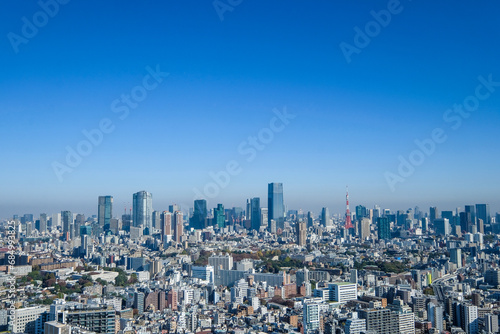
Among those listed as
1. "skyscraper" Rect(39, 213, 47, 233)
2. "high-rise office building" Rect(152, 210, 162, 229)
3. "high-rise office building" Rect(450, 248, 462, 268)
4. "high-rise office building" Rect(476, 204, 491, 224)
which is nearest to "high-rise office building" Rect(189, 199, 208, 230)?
"high-rise office building" Rect(152, 210, 162, 229)

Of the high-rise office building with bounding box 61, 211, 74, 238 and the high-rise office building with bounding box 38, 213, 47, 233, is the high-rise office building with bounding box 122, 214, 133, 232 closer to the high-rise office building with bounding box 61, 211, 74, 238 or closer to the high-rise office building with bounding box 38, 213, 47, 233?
the high-rise office building with bounding box 61, 211, 74, 238

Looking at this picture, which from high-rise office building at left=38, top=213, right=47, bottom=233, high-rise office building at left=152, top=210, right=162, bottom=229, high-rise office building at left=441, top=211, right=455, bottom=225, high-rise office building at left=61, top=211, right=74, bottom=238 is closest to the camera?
high-rise office building at left=61, top=211, right=74, bottom=238

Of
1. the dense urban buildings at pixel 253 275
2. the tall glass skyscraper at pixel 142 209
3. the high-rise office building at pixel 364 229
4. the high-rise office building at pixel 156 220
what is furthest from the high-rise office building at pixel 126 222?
the high-rise office building at pixel 364 229

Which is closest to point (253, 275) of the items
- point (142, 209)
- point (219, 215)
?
point (142, 209)

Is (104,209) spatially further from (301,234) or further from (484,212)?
(484,212)

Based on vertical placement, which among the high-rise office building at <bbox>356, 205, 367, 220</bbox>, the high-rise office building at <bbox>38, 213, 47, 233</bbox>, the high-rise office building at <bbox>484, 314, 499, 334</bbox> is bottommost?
the high-rise office building at <bbox>484, 314, 499, 334</bbox>

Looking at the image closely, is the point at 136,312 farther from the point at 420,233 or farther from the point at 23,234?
the point at 420,233

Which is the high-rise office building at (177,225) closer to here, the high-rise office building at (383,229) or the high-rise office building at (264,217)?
the high-rise office building at (264,217)
